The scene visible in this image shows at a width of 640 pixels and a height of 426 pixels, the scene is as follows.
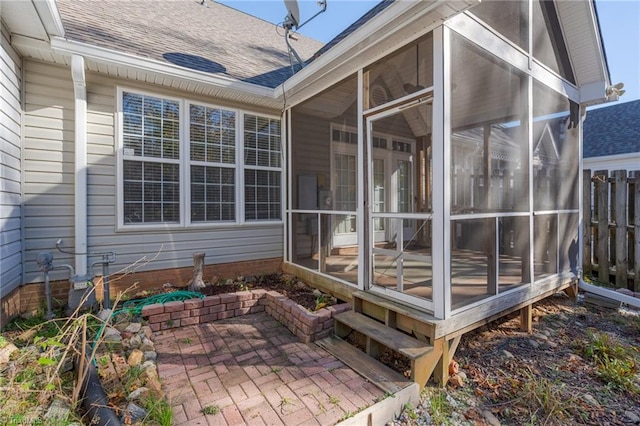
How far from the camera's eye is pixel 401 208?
5.57m

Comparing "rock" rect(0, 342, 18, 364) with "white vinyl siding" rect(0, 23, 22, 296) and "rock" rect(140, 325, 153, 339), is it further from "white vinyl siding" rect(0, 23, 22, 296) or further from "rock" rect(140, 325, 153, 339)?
"rock" rect(140, 325, 153, 339)

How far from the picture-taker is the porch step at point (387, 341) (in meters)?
2.56

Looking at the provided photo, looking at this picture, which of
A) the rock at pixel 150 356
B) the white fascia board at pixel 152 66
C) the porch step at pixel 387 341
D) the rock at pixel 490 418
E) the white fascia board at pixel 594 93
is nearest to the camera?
the rock at pixel 490 418

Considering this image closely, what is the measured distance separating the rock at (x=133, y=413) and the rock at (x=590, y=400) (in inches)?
135

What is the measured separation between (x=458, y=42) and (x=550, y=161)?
2864mm

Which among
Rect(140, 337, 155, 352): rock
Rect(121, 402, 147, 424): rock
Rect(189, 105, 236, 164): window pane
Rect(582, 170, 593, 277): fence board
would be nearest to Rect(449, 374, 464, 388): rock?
Rect(121, 402, 147, 424): rock

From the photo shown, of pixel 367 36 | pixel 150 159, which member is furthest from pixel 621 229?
pixel 150 159

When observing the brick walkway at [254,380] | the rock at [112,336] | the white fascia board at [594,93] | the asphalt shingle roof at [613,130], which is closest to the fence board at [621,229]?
the white fascia board at [594,93]

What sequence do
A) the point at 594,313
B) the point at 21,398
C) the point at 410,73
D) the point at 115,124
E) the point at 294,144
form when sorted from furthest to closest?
the point at 294,144 → the point at 594,313 → the point at 115,124 → the point at 410,73 → the point at 21,398

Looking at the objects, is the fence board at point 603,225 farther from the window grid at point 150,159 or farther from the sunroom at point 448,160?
the window grid at point 150,159

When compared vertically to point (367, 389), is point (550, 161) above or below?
above

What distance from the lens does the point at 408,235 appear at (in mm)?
3561

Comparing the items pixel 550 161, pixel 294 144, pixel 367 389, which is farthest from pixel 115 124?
pixel 550 161

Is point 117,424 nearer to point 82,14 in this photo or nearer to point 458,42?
point 458,42
